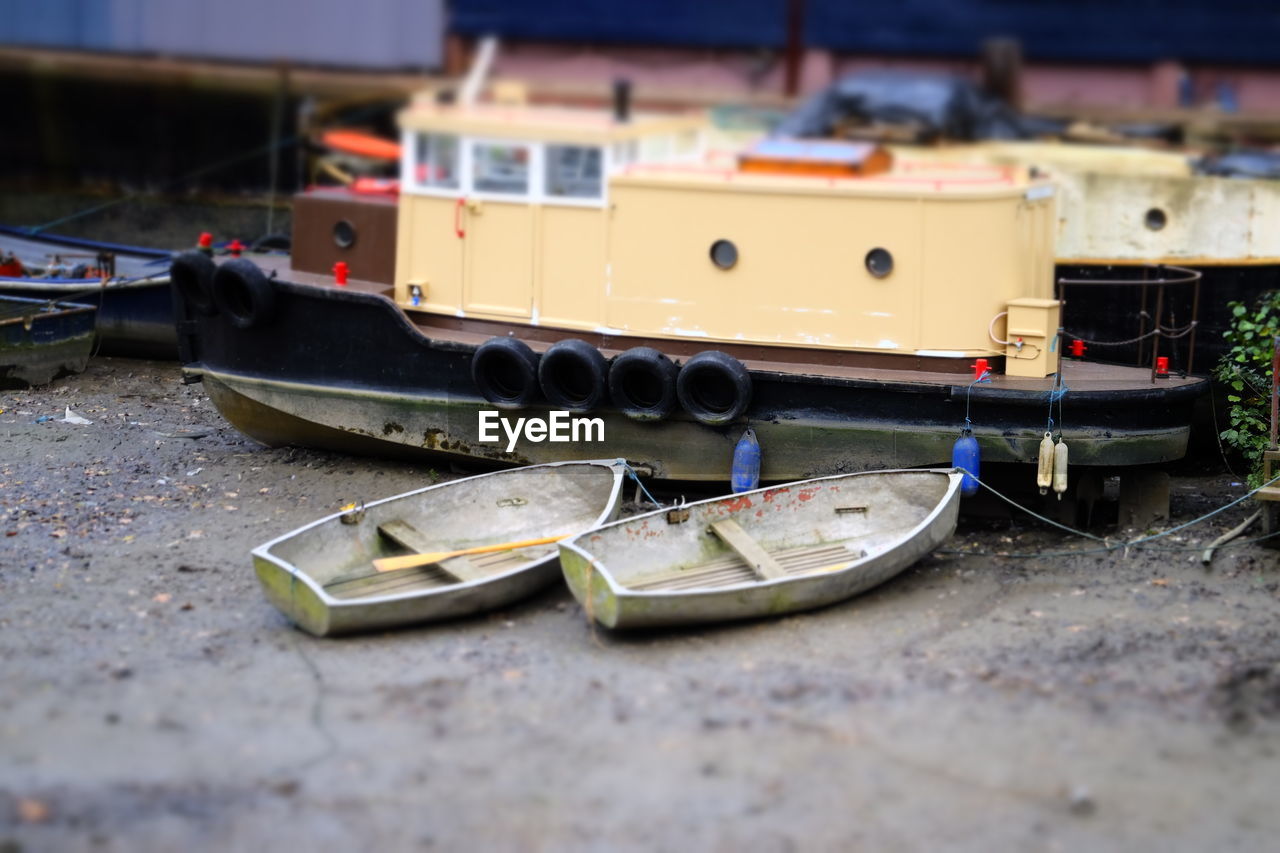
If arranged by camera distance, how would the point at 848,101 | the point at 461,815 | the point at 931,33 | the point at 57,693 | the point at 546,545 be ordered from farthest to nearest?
1. the point at 931,33
2. the point at 848,101
3. the point at 546,545
4. the point at 57,693
5. the point at 461,815

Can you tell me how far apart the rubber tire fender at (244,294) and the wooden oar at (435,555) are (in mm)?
2608

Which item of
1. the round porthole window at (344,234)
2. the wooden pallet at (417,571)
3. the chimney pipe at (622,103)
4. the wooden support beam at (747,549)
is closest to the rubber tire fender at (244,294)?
the round porthole window at (344,234)

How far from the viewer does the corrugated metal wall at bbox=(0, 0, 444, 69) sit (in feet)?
70.0

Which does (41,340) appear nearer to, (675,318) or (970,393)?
(675,318)

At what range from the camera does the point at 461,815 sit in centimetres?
638

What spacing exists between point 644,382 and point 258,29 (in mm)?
13405

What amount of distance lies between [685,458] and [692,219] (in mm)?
1602

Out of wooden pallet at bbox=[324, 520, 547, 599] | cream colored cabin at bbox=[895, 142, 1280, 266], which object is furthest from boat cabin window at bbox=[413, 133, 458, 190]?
cream colored cabin at bbox=[895, 142, 1280, 266]

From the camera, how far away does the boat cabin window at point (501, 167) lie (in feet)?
35.5

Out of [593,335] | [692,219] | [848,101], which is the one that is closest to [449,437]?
[593,335]

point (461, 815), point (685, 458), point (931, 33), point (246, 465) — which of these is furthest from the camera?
point (931, 33)

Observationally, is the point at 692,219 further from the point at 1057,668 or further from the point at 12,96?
the point at 12,96

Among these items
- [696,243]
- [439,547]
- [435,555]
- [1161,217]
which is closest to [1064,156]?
[1161,217]

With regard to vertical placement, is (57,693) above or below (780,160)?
below
